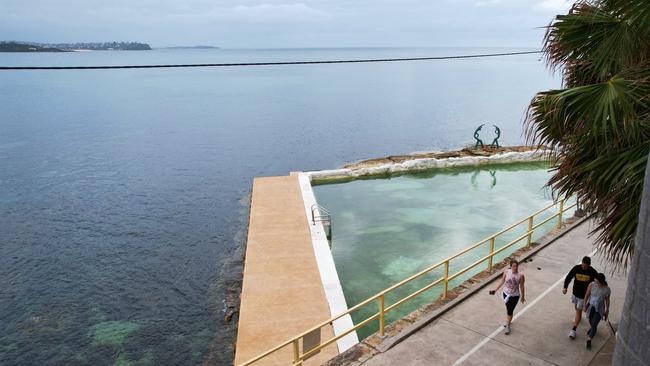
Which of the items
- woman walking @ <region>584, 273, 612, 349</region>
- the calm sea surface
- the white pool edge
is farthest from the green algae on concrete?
woman walking @ <region>584, 273, 612, 349</region>

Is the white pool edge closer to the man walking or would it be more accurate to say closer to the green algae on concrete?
the man walking

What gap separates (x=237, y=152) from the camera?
5241 cm

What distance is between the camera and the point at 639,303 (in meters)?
3.98

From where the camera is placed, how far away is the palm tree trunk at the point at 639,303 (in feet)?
12.7

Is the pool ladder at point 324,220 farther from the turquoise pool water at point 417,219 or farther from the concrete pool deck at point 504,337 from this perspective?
the concrete pool deck at point 504,337

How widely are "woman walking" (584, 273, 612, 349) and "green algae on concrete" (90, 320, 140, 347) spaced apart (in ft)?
43.9

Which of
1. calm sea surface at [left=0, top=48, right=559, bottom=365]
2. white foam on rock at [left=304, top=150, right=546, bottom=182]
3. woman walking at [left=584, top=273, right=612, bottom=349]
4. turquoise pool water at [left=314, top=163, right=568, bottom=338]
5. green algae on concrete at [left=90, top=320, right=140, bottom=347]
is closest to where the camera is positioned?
woman walking at [left=584, top=273, right=612, bottom=349]

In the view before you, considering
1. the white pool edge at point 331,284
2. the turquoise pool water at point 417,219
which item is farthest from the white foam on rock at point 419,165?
the white pool edge at point 331,284

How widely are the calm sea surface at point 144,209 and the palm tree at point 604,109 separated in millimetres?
11415

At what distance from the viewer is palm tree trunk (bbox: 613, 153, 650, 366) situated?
3859mm

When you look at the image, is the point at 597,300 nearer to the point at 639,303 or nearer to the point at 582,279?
the point at 582,279

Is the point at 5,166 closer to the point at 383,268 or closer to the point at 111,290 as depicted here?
the point at 111,290

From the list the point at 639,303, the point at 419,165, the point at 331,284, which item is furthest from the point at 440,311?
the point at 419,165

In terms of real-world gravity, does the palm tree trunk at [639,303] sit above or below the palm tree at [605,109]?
below
